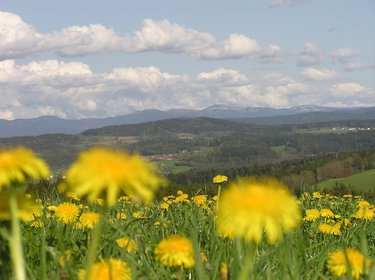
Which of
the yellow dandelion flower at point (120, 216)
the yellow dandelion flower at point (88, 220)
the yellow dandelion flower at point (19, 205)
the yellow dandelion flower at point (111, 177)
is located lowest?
the yellow dandelion flower at point (120, 216)

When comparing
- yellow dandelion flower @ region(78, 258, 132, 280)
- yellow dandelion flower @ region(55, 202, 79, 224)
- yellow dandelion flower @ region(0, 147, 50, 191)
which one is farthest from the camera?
yellow dandelion flower @ region(55, 202, 79, 224)

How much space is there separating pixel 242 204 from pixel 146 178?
271 millimetres

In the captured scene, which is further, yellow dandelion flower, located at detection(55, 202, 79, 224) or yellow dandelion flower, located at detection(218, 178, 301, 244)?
yellow dandelion flower, located at detection(55, 202, 79, 224)

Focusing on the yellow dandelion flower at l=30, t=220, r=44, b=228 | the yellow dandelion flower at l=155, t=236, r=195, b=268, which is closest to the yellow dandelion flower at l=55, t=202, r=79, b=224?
the yellow dandelion flower at l=30, t=220, r=44, b=228

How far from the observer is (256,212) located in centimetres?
131

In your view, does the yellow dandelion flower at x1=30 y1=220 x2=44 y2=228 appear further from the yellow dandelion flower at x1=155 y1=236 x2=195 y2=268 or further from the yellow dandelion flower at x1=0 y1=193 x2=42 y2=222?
the yellow dandelion flower at x1=0 y1=193 x2=42 y2=222

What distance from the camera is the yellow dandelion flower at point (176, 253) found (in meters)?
2.39

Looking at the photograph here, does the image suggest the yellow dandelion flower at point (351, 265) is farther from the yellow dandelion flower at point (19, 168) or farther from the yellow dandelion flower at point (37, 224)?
the yellow dandelion flower at point (37, 224)

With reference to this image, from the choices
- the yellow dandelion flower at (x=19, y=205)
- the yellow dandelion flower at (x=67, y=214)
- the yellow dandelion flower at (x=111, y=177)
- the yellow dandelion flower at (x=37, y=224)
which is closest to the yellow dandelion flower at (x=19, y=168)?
the yellow dandelion flower at (x=111, y=177)

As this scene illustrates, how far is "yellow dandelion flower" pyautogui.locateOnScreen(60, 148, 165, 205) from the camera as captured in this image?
1267mm

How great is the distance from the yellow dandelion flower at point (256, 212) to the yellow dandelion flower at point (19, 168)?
57cm

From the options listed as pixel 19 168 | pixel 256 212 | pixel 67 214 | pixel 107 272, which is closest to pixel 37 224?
pixel 67 214

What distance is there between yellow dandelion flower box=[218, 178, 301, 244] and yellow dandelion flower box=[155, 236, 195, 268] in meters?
0.96

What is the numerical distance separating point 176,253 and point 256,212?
1179mm
